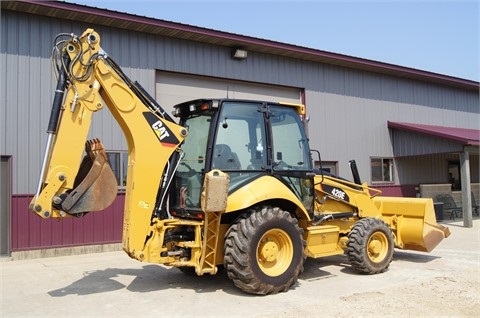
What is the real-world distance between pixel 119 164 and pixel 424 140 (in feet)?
34.7

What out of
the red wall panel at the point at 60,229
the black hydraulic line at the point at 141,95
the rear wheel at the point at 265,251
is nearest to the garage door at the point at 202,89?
the red wall panel at the point at 60,229

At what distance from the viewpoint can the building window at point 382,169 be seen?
16703 millimetres

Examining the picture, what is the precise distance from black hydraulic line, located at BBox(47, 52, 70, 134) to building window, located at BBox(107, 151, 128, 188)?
538cm

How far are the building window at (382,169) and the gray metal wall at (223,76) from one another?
0.97ft

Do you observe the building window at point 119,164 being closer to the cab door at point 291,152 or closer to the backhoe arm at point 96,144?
the backhoe arm at point 96,144

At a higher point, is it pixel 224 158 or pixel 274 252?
pixel 224 158

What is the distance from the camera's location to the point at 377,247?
25.8 feet

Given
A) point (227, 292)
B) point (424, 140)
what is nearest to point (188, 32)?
point (227, 292)

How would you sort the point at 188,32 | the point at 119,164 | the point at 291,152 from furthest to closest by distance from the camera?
the point at 188,32 < the point at 119,164 < the point at 291,152

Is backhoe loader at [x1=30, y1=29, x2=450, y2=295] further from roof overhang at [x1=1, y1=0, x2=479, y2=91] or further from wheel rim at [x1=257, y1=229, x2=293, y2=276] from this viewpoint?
roof overhang at [x1=1, y1=0, x2=479, y2=91]

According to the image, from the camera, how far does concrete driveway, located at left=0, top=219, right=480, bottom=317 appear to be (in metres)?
5.64

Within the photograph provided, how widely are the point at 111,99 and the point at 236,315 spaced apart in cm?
313

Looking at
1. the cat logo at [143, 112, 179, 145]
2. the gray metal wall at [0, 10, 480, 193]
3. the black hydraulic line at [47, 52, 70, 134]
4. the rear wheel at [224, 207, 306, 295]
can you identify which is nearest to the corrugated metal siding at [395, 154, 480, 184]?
the gray metal wall at [0, 10, 480, 193]

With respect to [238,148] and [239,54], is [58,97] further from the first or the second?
[239,54]
